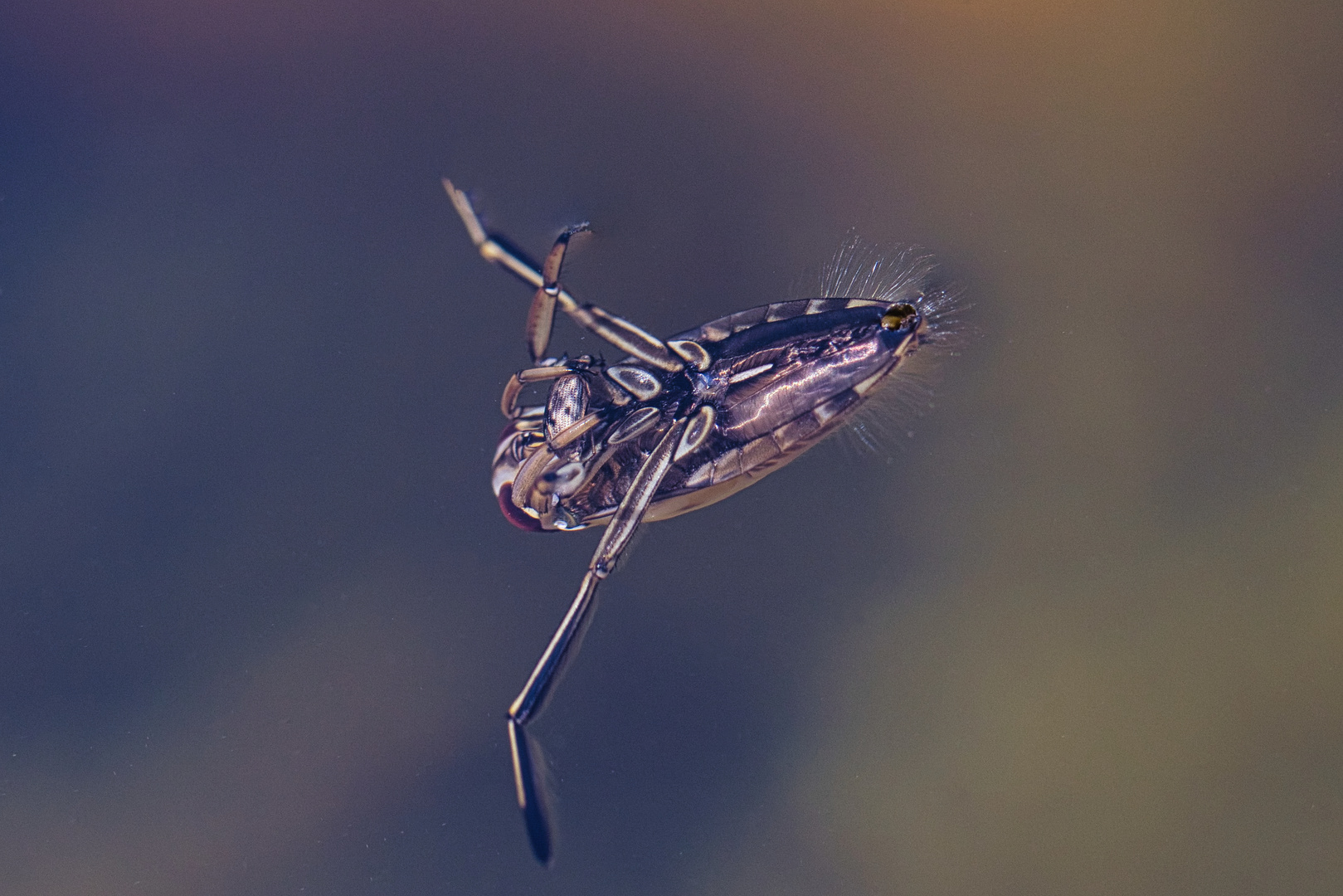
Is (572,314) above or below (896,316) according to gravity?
above

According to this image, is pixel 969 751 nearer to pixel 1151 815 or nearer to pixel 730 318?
pixel 1151 815

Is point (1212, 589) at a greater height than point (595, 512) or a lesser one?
→ lesser

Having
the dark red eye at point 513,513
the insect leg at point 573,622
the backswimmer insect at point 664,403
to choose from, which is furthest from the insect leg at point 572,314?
the dark red eye at point 513,513

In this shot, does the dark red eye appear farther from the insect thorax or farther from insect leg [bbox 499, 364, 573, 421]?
insect leg [bbox 499, 364, 573, 421]

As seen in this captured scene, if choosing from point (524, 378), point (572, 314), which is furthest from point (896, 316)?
point (524, 378)

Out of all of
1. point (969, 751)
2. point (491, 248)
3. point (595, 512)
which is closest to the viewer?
point (491, 248)

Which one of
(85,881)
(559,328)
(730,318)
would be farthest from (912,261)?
(85,881)

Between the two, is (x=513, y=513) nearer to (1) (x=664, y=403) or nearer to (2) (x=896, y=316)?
(1) (x=664, y=403)

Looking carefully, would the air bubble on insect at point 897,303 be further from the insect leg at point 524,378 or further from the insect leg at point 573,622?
the insect leg at point 524,378
